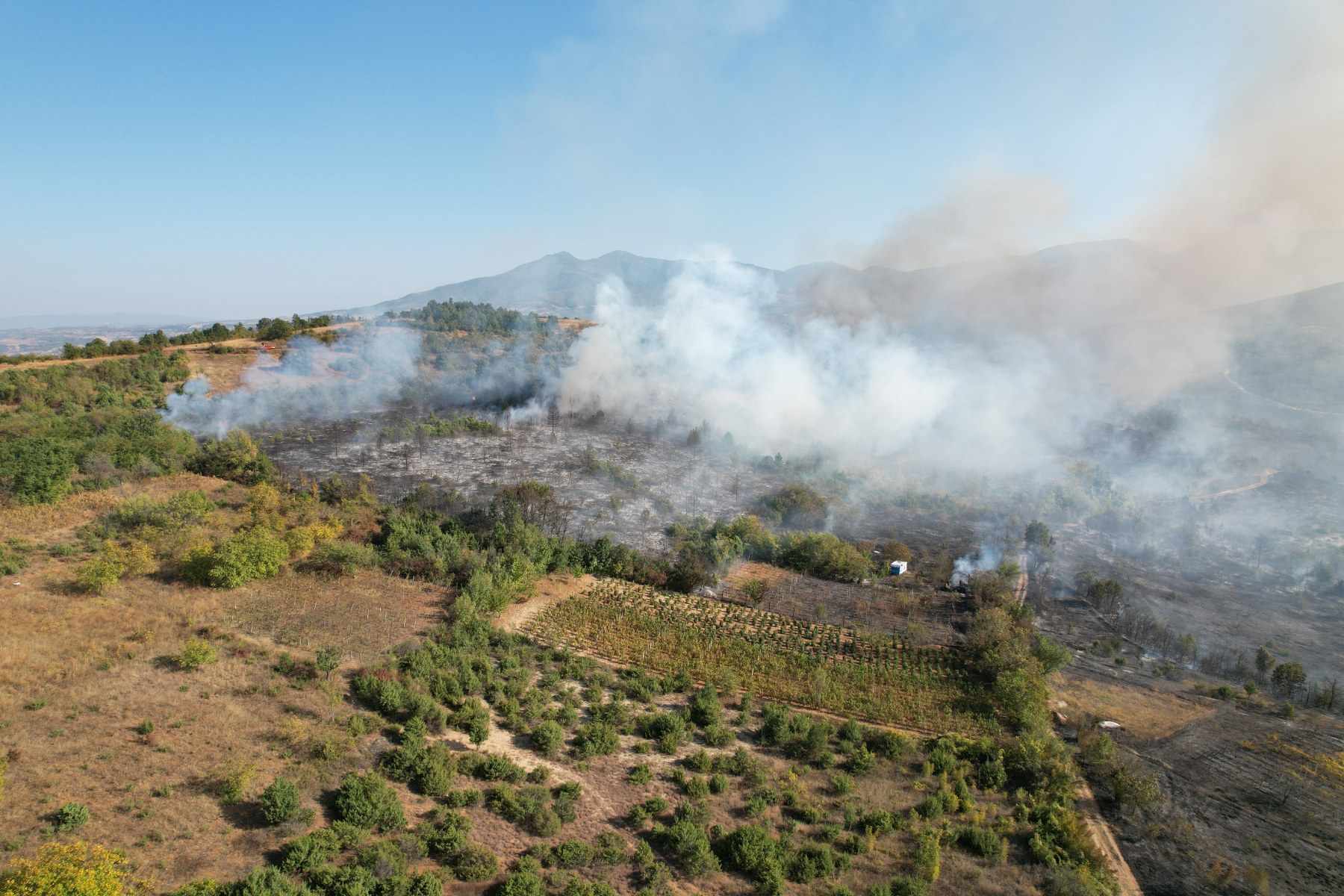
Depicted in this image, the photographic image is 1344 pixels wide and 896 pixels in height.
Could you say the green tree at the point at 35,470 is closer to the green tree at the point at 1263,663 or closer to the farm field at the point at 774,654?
the farm field at the point at 774,654

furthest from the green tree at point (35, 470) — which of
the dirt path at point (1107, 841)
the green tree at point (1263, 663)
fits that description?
the green tree at point (1263, 663)

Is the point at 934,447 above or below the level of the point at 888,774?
above

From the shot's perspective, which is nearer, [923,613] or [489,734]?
[489,734]

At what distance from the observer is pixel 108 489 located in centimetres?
2352

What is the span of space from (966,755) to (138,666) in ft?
59.5

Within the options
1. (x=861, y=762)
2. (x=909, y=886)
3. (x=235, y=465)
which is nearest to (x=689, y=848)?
(x=909, y=886)

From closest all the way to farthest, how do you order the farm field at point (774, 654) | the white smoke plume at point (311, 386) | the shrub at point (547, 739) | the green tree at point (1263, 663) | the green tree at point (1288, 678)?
1. the shrub at point (547, 739)
2. the farm field at point (774, 654)
3. the green tree at point (1288, 678)
4. the green tree at point (1263, 663)
5. the white smoke plume at point (311, 386)

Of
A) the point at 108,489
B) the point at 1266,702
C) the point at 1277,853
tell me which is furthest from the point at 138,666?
the point at 1266,702

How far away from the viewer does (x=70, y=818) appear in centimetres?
938

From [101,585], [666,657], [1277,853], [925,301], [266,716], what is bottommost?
[1277,853]

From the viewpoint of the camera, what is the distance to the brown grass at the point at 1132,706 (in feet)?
52.0

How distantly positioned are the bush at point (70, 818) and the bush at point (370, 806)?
3.41 metres

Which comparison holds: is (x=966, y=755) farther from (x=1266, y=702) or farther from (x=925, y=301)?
(x=925, y=301)

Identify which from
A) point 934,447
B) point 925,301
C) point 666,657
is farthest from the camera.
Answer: point 925,301
